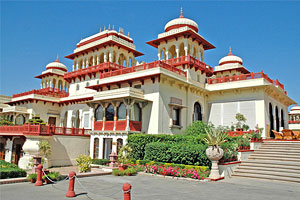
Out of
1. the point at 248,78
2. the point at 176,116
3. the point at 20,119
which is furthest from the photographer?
the point at 20,119

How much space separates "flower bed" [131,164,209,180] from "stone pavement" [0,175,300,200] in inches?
27.2

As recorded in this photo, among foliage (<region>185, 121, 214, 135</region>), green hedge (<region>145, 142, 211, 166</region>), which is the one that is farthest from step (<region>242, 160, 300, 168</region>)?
foliage (<region>185, 121, 214, 135</region>)

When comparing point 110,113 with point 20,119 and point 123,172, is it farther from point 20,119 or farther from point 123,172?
point 20,119

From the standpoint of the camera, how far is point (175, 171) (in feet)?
43.8

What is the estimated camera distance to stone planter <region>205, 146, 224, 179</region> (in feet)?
41.7

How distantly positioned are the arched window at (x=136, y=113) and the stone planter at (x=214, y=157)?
8240 millimetres

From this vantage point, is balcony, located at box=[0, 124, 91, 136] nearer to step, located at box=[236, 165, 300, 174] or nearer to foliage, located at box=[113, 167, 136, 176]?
foliage, located at box=[113, 167, 136, 176]

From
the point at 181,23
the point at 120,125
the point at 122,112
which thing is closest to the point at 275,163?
the point at 120,125

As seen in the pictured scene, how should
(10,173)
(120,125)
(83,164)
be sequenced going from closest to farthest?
(10,173) < (83,164) < (120,125)

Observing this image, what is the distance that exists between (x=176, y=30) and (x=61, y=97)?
54.0 ft

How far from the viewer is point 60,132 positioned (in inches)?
827

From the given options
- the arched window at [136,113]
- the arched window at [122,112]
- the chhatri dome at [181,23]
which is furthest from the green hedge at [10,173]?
the chhatri dome at [181,23]

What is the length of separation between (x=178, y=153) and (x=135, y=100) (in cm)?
637

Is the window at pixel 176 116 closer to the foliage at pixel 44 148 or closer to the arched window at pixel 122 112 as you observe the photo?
the arched window at pixel 122 112
